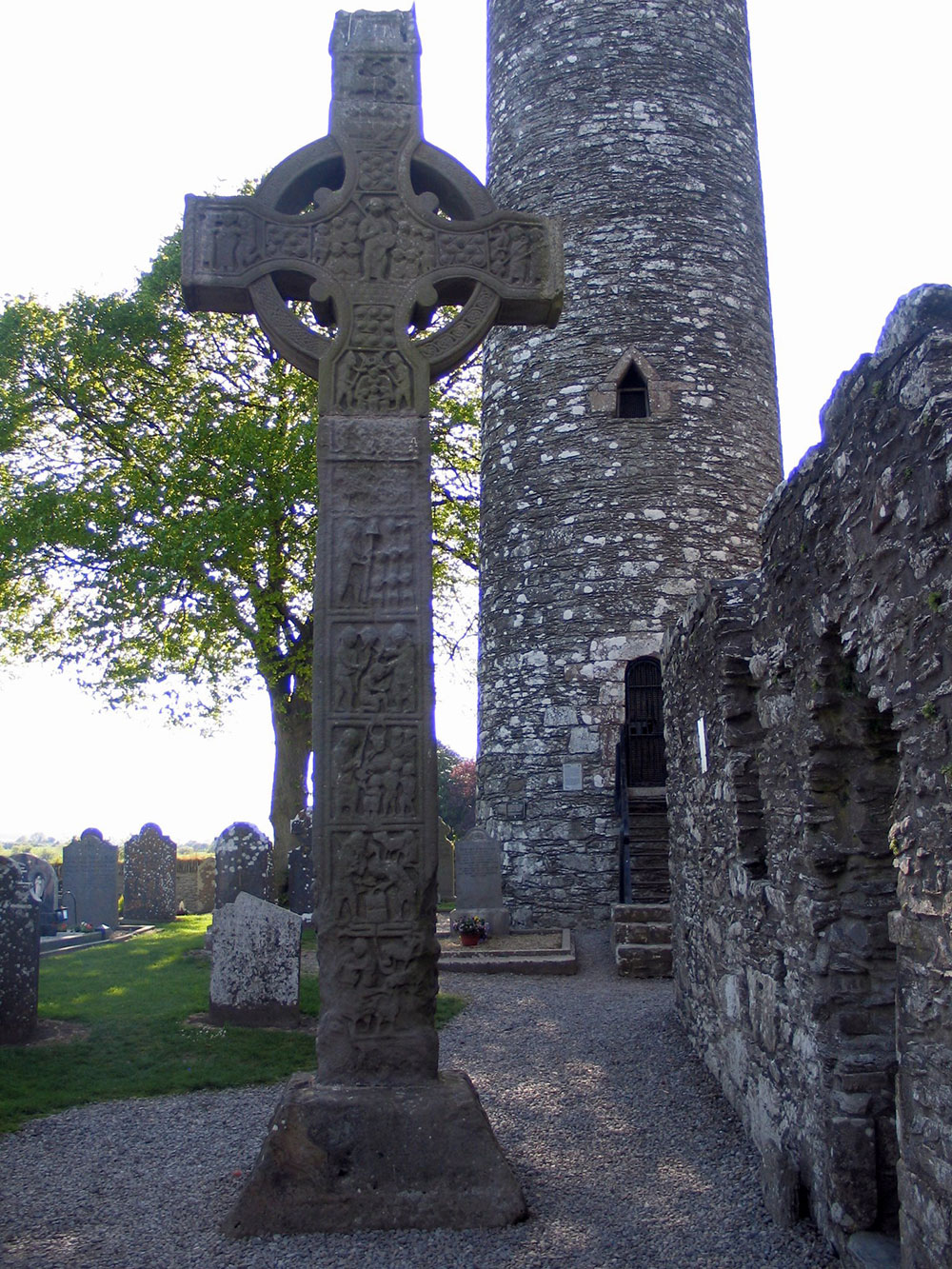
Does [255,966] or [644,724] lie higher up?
[644,724]

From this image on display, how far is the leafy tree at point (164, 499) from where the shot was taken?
1533 cm

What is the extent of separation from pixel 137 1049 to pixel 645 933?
4.56 m

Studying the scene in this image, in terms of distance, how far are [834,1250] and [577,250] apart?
11510mm

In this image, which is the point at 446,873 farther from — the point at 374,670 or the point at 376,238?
the point at 376,238

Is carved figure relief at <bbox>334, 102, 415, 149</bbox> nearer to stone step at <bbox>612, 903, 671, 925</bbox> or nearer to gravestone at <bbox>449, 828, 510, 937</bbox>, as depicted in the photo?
stone step at <bbox>612, 903, 671, 925</bbox>

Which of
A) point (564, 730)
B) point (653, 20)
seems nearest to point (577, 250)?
point (653, 20)

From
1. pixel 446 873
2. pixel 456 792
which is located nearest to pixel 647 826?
pixel 446 873

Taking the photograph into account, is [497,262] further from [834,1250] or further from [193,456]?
[193,456]

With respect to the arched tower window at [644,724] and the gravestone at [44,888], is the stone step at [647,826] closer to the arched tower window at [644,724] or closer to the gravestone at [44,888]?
the arched tower window at [644,724]

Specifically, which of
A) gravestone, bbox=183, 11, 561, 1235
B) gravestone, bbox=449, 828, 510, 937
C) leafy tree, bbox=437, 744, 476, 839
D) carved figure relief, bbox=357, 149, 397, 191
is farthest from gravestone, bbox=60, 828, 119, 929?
carved figure relief, bbox=357, 149, 397, 191

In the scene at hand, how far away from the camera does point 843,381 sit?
3133mm

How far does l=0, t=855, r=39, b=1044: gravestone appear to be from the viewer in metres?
6.88

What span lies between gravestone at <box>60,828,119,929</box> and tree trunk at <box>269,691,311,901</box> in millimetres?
2473

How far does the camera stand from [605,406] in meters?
12.3
